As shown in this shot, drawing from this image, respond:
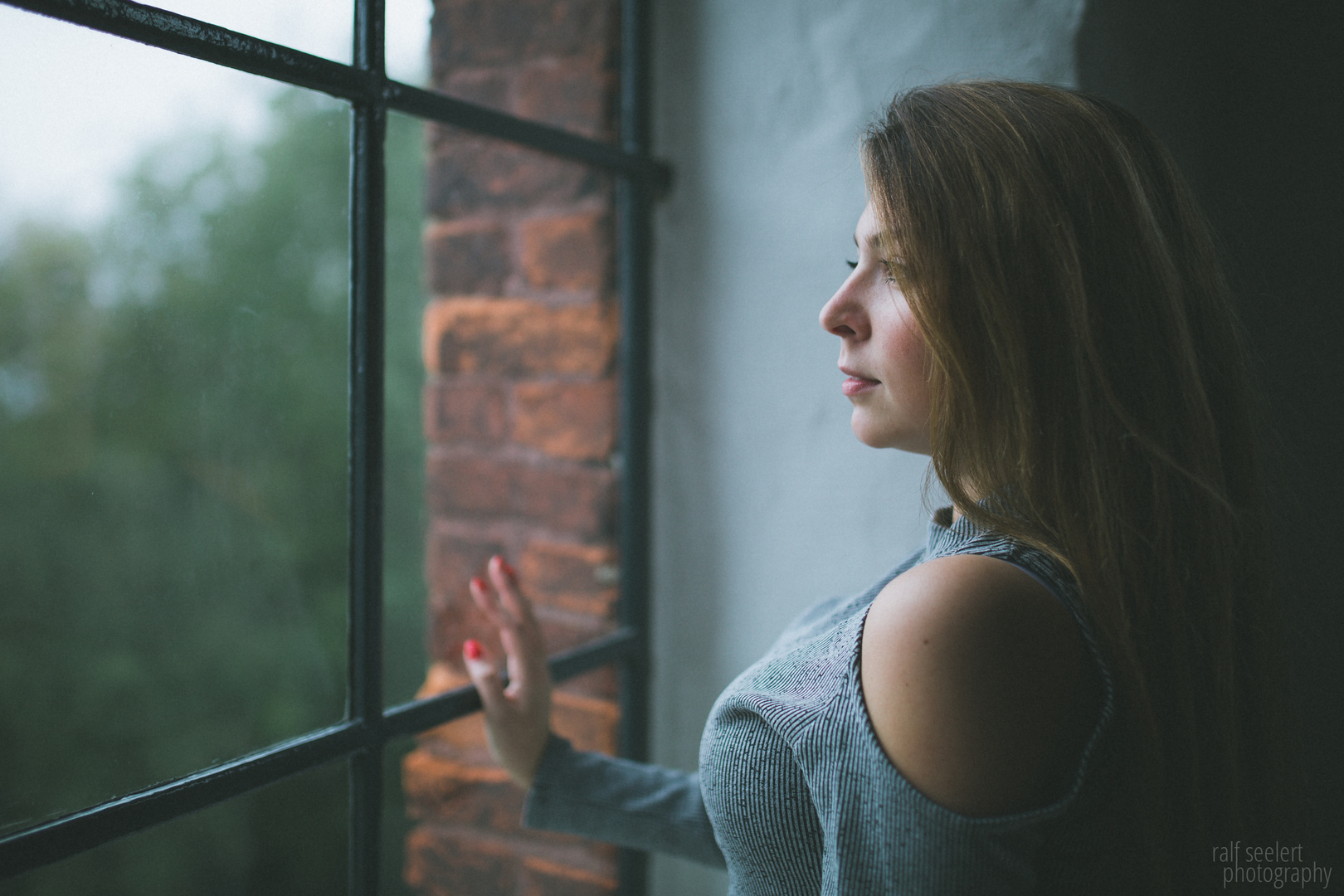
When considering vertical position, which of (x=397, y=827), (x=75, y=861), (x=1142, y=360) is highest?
(x=1142, y=360)

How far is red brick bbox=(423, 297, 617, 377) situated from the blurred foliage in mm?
307

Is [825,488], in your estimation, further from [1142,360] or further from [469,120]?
[469,120]

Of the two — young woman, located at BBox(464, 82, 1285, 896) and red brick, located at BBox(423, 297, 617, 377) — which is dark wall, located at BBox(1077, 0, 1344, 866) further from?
red brick, located at BBox(423, 297, 617, 377)

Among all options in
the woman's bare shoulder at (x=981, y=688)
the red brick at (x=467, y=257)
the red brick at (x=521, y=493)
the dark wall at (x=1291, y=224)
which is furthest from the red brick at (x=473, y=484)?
the dark wall at (x=1291, y=224)

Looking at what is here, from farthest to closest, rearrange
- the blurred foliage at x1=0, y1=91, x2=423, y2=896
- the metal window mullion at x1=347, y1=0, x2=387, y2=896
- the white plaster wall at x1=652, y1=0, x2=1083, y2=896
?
the white plaster wall at x1=652, y1=0, x2=1083, y2=896 < the metal window mullion at x1=347, y1=0, x2=387, y2=896 < the blurred foliage at x1=0, y1=91, x2=423, y2=896

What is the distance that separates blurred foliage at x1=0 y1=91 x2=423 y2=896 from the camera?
65cm

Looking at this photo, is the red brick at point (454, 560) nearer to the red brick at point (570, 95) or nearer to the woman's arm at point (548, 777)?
the woman's arm at point (548, 777)

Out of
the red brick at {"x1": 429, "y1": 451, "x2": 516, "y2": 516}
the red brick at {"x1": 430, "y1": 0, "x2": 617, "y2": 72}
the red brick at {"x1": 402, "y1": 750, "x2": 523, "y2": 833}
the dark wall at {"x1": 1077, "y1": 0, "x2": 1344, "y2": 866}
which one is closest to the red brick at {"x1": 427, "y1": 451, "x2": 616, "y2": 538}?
the red brick at {"x1": 429, "y1": 451, "x2": 516, "y2": 516}

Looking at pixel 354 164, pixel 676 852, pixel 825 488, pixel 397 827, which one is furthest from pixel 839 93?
pixel 397 827

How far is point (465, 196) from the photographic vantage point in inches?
45.5

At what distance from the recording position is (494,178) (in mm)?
1168

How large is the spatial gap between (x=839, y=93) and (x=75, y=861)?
3.72 feet

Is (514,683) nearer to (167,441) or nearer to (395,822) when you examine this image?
(395,822)

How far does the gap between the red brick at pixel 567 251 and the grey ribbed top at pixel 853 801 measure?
22.9 inches
